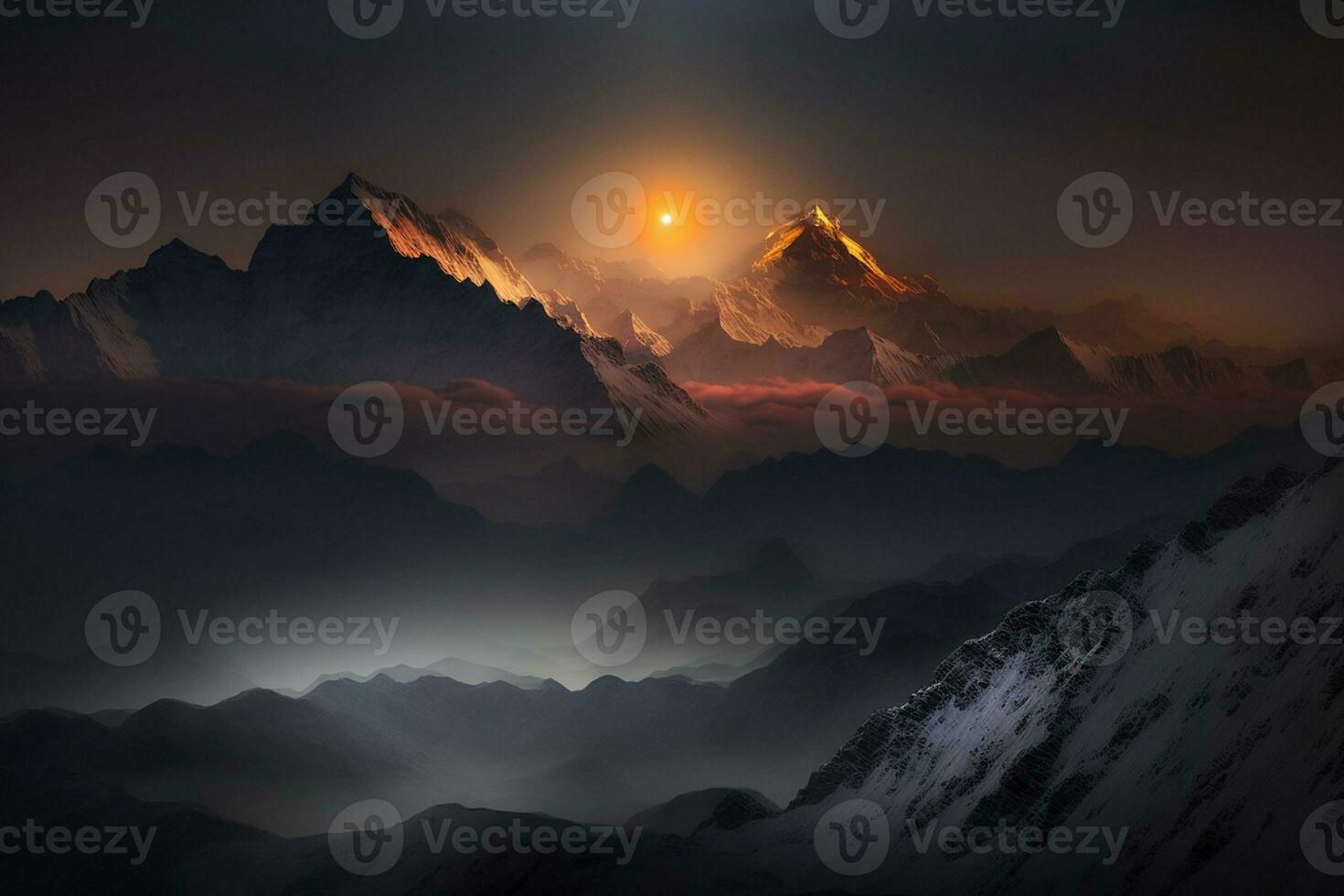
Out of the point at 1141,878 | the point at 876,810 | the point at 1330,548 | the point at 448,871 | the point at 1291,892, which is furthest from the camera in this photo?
the point at 876,810

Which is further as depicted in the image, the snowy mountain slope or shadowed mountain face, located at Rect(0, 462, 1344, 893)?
shadowed mountain face, located at Rect(0, 462, 1344, 893)

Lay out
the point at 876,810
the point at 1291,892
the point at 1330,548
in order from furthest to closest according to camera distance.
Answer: the point at 876,810 < the point at 1330,548 < the point at 1291,892

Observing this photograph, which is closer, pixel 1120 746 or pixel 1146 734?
pixel 1146 734

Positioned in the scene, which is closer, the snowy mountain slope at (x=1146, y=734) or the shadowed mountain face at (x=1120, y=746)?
the snowy mountain slope at (x=1146, y=734)

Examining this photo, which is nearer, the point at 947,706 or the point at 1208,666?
the point at 1208,666

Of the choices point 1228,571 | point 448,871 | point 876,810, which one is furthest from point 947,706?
point 448,871

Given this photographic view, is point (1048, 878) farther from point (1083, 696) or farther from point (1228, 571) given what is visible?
point (1228, 571)

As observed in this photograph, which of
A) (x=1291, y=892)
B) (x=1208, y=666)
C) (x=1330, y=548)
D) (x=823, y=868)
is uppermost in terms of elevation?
(x=1330, y=548)

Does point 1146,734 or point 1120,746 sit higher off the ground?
point 1146,734
